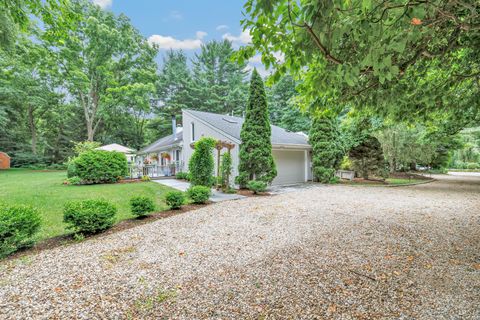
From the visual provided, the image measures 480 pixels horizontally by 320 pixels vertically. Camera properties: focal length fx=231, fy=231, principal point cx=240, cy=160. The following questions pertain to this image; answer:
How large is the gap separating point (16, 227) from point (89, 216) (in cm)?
108

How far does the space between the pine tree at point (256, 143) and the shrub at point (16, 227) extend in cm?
810

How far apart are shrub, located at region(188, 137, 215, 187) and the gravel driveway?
408 cm

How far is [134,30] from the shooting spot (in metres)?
26.5

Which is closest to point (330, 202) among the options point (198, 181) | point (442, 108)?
point (442, 108)

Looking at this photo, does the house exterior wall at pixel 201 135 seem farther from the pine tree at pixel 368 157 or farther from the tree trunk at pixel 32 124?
the tree trunk at pixel 32 124

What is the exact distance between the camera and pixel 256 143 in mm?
11211

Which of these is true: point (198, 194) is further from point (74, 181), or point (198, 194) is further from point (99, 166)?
point (74, 181)

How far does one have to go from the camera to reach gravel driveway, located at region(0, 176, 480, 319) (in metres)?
2.49

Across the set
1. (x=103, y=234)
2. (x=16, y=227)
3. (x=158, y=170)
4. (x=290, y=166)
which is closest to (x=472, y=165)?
(x=290, y=166)

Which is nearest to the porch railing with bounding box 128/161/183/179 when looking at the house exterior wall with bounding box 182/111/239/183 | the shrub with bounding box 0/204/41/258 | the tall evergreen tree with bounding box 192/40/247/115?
the house exterior wall with bounding box 182/111/239/183

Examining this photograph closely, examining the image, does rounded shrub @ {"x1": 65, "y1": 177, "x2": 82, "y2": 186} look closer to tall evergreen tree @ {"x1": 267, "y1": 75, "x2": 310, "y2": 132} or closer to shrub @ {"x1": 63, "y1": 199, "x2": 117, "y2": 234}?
shrub @ {"x1": 63, "y1": 199, "x2": 117, "y2": 234}

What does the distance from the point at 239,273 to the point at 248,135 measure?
8.58 meters

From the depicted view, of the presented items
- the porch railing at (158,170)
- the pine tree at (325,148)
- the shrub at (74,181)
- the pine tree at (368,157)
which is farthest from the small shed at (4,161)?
the pine tree at (368,157)

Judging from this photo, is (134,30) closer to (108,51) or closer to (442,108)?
(108,51)
